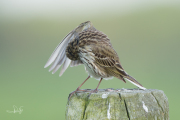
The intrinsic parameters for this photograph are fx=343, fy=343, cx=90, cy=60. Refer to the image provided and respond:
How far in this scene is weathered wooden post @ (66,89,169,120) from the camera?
3.99m

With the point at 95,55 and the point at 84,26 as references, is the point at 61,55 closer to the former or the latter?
the point at 84,26

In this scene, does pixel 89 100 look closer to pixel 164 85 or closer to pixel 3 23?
pixel 164 85

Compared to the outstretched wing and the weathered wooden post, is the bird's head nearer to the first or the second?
the outstretched wing

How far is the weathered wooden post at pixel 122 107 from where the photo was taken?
3990mm

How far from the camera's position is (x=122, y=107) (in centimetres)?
401

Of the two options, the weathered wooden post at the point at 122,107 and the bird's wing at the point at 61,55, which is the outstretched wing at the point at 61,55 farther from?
the weathered wooden post at the point at 122,107

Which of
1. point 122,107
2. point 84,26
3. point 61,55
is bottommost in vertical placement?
point 122,107

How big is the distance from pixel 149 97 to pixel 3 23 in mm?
14551

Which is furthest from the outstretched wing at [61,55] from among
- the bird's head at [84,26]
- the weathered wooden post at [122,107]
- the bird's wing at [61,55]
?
the weathered wooden post at [122,107]

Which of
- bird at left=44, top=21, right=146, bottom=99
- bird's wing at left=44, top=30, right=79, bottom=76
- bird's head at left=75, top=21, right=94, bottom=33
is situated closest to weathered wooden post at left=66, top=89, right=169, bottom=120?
bird at left=44, top=21, right=146, bottom=99

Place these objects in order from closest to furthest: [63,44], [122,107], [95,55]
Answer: [122,107], [95,55], [63,44]

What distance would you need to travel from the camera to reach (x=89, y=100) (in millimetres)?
4195

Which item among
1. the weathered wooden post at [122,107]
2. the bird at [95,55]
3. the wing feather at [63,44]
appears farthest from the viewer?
the wing feather at [63,44]

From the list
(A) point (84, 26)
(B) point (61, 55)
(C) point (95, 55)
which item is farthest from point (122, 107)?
(A) point (84, 26)
